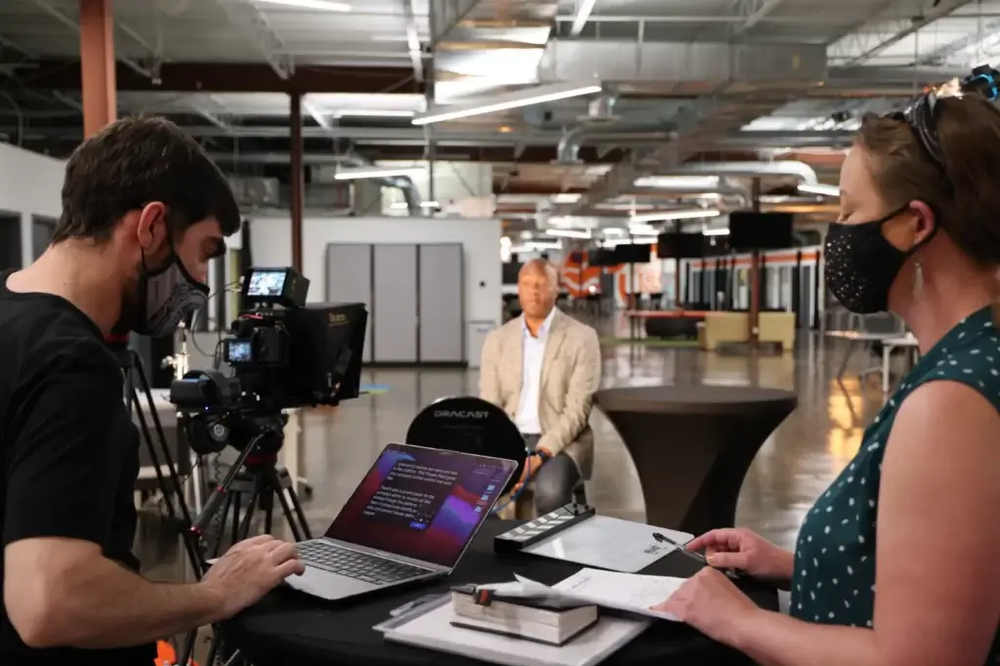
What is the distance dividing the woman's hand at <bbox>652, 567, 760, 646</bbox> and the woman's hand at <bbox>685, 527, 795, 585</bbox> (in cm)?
27

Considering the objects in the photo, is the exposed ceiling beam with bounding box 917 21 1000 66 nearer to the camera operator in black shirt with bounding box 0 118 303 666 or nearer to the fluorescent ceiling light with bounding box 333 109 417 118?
the fluorescent ceiling light with bounding box 333 109 417 118

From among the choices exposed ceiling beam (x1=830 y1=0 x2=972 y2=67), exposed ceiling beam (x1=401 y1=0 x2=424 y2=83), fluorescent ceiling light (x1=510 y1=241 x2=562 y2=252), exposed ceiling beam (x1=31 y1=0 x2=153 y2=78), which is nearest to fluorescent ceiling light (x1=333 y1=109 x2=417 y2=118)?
exposed ceiling beam (x1=401 y1=0 x2=424 y2=83)

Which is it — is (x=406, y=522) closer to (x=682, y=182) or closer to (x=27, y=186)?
(x=27, y=186)

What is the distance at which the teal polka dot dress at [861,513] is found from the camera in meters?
1.08

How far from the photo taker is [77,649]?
49.4 inches

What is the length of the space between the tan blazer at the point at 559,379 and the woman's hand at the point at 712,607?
109 inches

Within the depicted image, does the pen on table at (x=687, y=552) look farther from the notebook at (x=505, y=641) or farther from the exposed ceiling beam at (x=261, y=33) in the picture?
the exposed ceiling beam at (x=261, y=33)

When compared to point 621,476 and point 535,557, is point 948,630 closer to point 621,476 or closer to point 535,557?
point 535,557

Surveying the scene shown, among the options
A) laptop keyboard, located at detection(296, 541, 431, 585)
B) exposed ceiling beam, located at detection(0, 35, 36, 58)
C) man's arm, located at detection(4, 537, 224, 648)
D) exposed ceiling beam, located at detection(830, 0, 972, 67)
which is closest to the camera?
man's arm, located at detection(4, 537, 224, 648)

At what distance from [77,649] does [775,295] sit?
96.3 ft

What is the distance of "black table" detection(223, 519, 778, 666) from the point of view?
3.94 ft

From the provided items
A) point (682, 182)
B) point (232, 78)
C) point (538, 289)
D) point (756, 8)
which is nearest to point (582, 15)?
point (756, 8)

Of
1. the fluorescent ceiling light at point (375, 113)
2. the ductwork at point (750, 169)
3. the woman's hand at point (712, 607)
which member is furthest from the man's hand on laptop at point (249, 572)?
the ductwork at point (750, 169)

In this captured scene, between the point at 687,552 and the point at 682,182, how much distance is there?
14.8 m
